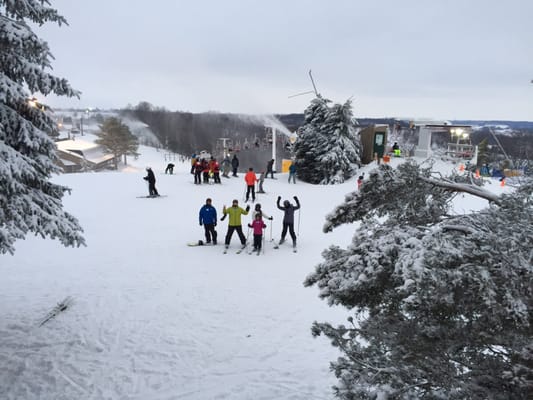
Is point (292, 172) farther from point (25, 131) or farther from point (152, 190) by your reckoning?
point (25, 131)

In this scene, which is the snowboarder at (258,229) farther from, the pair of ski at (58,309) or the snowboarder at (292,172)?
the snowboarder at (292,172)

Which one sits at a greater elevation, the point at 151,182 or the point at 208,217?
the point at 151,182

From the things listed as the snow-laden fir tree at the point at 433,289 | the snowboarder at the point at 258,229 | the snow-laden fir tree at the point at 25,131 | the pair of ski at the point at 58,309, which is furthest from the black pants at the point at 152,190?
the snow-laden fir tree at the point at 433,289

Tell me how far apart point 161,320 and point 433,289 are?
6.12 meters

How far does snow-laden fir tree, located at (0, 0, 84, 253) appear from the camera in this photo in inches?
204

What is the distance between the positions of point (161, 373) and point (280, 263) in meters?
5.11

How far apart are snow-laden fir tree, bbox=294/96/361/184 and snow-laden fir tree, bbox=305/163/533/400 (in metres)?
20.4

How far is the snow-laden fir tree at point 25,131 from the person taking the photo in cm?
517

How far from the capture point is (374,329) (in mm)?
3295

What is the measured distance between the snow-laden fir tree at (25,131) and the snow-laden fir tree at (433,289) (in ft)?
14.6

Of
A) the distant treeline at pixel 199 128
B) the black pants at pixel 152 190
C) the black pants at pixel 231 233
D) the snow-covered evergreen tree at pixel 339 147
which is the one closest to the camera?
the black pants at pixel 231 233

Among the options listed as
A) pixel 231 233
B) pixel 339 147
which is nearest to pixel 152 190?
pixel 231 233

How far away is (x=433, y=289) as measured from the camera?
236cm

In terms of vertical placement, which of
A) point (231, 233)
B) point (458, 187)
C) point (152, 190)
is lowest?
point (231, 233)
